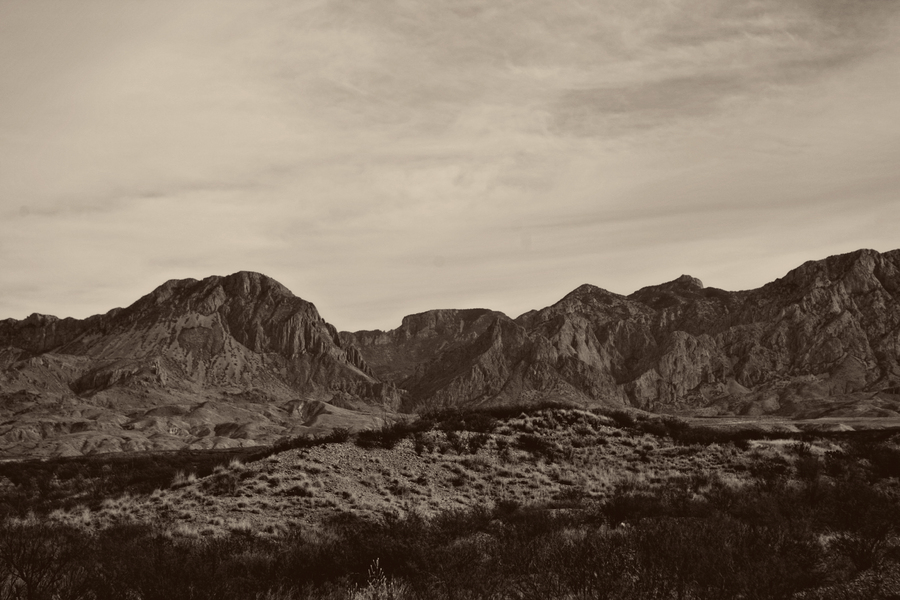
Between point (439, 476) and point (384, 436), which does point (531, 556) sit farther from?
point (384, 436)

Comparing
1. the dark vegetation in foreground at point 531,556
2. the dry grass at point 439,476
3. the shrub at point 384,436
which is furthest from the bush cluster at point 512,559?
the shrub at point 384,436

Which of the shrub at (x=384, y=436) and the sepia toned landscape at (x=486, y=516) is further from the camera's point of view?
the shrub at (x=384, y=436)

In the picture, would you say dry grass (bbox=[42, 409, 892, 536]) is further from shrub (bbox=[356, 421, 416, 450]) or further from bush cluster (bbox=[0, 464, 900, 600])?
bush cluster (bbox=[0, 464, 900, 600])

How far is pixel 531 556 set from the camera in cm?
1402

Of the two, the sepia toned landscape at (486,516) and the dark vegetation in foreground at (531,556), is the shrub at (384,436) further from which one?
the dark vegetation in foreground at (531,556)

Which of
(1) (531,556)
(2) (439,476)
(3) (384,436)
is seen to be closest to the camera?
(1) (531,556)

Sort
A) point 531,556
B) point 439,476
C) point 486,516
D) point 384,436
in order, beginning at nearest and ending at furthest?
1. point 531,556
2. point 486,516
3. point 439,476
4. point 384,436

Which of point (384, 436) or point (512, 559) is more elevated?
point (384, 436)

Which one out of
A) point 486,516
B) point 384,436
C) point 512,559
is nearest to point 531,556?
point 512,559

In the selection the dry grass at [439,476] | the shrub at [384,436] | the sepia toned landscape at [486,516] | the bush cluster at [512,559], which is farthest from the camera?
the shrub at [384,436]

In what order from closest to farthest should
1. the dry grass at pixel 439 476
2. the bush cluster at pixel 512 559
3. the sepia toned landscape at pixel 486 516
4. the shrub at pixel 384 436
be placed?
the bush cluster at pixel 512 559, the sepia toned landscape at pixel 486 516, the dry grass at pixel 439 476, the shrub at pixel 384 436

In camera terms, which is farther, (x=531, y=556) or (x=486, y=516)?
(x=486, y=516)

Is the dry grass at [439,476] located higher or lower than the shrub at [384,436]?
lower

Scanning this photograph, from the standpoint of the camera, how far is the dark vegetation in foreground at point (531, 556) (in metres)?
11.7
